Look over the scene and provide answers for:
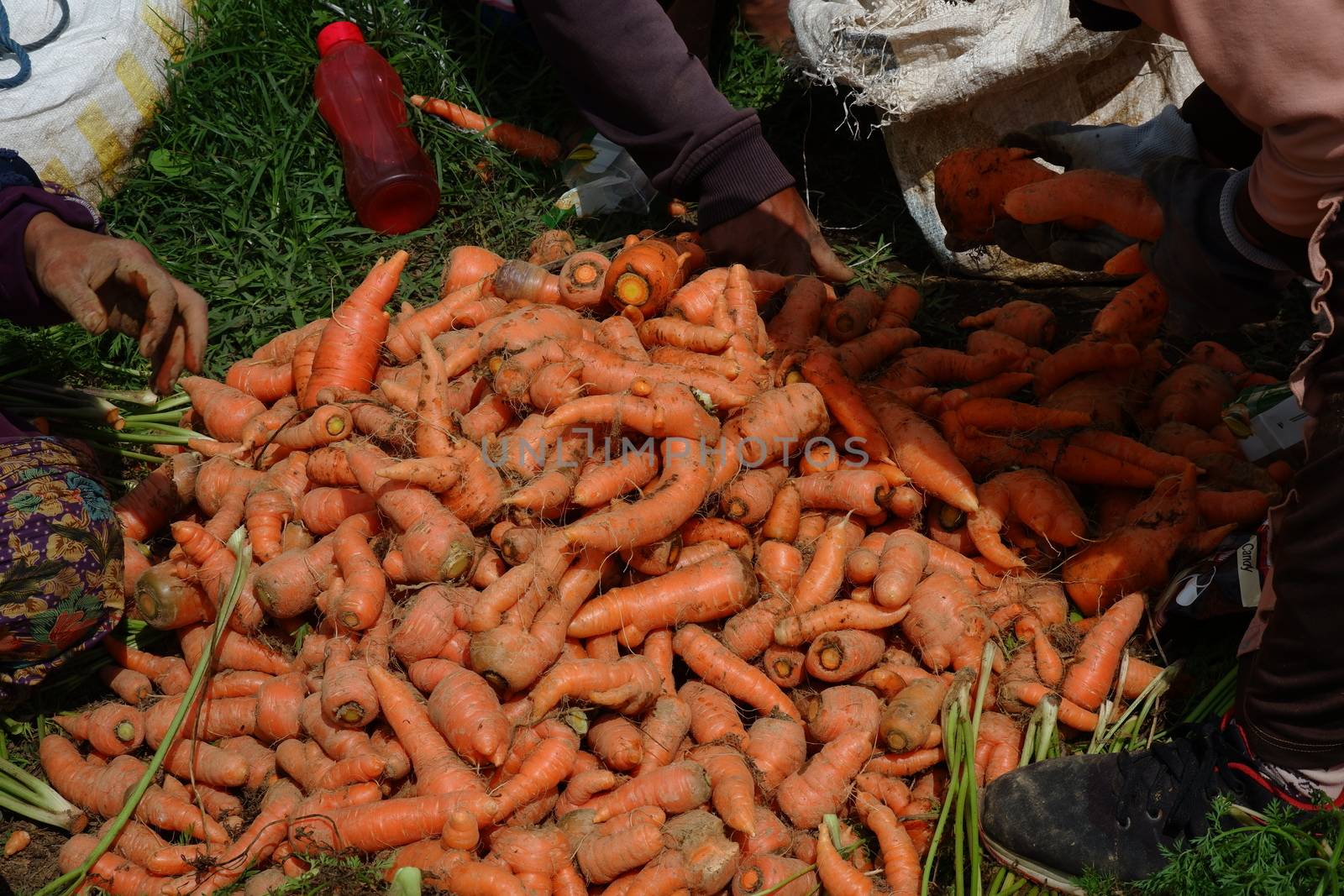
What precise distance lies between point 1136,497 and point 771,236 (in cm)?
152

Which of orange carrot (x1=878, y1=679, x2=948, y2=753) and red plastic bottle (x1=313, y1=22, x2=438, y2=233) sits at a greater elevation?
red plastic bottle (x1=313, y1=22, x2=438, y2=233)

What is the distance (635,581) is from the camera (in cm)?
282

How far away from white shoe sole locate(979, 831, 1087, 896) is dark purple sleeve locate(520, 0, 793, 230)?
223 centimetres

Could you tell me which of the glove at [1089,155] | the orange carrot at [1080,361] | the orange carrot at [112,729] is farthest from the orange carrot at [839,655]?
the orange carrot at [112,729]

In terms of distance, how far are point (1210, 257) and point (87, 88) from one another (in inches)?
161

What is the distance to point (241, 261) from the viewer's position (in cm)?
405

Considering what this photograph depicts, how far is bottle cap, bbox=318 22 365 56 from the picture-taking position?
4.27 metres

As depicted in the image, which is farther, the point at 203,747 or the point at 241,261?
the point at 241,261

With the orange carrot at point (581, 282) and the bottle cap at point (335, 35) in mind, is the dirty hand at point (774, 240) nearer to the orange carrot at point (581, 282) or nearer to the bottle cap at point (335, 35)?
the orange carrot at point (581, 282)

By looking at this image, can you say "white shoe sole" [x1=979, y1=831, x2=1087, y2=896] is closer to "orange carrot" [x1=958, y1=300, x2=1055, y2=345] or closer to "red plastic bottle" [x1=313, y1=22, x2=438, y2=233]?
"orange carrot" [x1=958, y1=300, x2=1055, y2=345]

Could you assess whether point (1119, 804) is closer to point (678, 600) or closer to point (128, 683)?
point (678, 600)

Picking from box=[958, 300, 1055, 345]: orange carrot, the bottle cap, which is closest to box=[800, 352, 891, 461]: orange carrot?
box=[958, 300, 1055, 345]: orange carrot

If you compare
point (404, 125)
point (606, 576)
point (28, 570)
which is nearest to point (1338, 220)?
point (606, 576)

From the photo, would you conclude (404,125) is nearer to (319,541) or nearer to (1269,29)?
(319,541)
